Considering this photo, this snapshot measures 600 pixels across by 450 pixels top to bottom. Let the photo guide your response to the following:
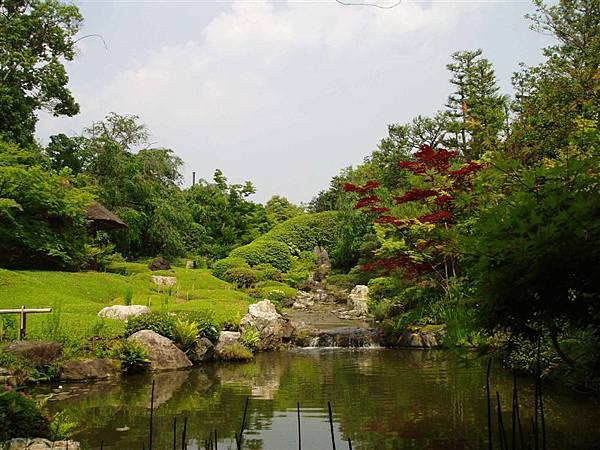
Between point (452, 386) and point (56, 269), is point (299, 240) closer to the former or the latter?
point (56, 269)

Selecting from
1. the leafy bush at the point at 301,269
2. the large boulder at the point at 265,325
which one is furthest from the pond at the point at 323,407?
the leafy bush at the point at 301,269

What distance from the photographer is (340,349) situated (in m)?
15.6

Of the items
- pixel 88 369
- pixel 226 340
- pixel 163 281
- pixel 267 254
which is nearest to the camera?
pixel 88 369

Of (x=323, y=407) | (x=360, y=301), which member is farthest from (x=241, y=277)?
(x=323, y=407)

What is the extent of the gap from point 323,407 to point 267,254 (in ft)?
79.3

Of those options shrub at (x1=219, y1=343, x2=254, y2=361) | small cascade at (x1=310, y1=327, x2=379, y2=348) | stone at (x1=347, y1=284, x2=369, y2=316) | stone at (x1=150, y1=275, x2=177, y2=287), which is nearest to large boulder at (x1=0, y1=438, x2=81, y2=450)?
shrub at (x1=219, y1=343, x2=254, y2=361)

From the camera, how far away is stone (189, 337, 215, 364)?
1263 centimetres

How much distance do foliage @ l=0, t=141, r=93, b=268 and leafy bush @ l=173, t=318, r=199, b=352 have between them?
889 centimetres

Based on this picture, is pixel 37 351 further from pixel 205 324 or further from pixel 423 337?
pixel 423 337

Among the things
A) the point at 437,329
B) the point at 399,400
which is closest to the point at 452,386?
the point at 399,400

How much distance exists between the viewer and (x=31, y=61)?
24.6 m

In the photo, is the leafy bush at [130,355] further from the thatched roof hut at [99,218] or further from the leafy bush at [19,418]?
the thatched roof hut at [99,218]

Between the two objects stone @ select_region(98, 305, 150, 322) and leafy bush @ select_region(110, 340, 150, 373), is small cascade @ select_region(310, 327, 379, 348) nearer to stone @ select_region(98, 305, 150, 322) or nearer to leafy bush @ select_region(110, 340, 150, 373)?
stone @ select_region(98, 305, 150, 322)

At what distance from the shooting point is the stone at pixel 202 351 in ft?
41.4
